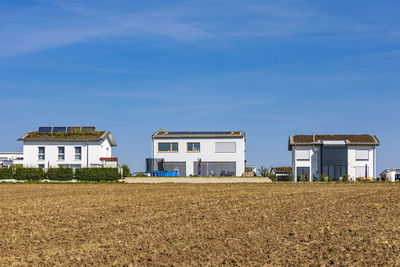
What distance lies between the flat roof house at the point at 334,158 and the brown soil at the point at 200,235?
109 ft

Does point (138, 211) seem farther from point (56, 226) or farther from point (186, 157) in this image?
point (186, 157)

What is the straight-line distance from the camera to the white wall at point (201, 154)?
55.0 metres

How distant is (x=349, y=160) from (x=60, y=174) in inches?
1017

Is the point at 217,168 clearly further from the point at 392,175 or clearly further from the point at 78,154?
the point at 392,175

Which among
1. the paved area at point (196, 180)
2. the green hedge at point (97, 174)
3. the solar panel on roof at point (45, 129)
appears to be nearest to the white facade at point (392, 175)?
the paved area at point (196, 180)

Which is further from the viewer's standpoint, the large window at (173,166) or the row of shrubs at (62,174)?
the large window at (173,166)

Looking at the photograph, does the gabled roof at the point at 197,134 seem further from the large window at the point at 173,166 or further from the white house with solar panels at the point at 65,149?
the white house with solar panels at the point at 65,149

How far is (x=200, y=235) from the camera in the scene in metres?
12.6

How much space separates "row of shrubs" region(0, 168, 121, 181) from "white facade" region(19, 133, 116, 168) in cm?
710

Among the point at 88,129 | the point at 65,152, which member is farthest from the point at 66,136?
the point at 88,129

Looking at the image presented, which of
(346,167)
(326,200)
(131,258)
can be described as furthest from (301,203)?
(346,167)

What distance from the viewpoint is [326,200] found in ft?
75.5

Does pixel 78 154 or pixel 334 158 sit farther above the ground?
pixel 78 154

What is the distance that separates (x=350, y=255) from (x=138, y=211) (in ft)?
29.6
